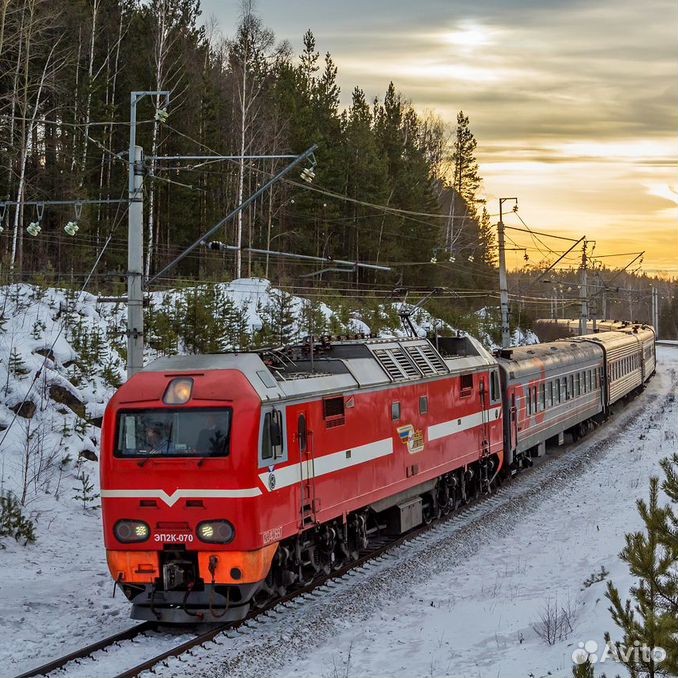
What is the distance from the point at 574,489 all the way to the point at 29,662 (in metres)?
14.6

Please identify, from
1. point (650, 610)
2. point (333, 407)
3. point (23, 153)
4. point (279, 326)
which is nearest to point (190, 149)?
point (23, 153)

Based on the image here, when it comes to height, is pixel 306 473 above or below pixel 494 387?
below

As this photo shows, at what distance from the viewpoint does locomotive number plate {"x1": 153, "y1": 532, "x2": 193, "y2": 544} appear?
11.0 metres

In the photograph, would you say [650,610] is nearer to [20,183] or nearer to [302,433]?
[302,433]

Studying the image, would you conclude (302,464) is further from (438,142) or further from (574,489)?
(438,142)

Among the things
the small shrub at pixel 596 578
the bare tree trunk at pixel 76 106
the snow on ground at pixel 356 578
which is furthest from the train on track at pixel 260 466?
the bare tree trunk at pixel 76 106

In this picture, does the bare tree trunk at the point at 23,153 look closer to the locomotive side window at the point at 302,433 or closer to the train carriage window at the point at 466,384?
the train carriage window at the point at 466,384

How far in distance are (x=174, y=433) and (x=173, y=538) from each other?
125 cm

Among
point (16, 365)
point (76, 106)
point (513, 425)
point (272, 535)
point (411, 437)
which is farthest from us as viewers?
point (76, 106)

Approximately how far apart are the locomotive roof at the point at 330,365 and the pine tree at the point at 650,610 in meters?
5.53

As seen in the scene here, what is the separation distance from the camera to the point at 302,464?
12156 millimetres

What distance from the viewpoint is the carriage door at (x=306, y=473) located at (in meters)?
12.1

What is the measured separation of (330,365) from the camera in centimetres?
1399

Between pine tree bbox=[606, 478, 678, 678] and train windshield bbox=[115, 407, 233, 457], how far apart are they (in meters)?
5.39
